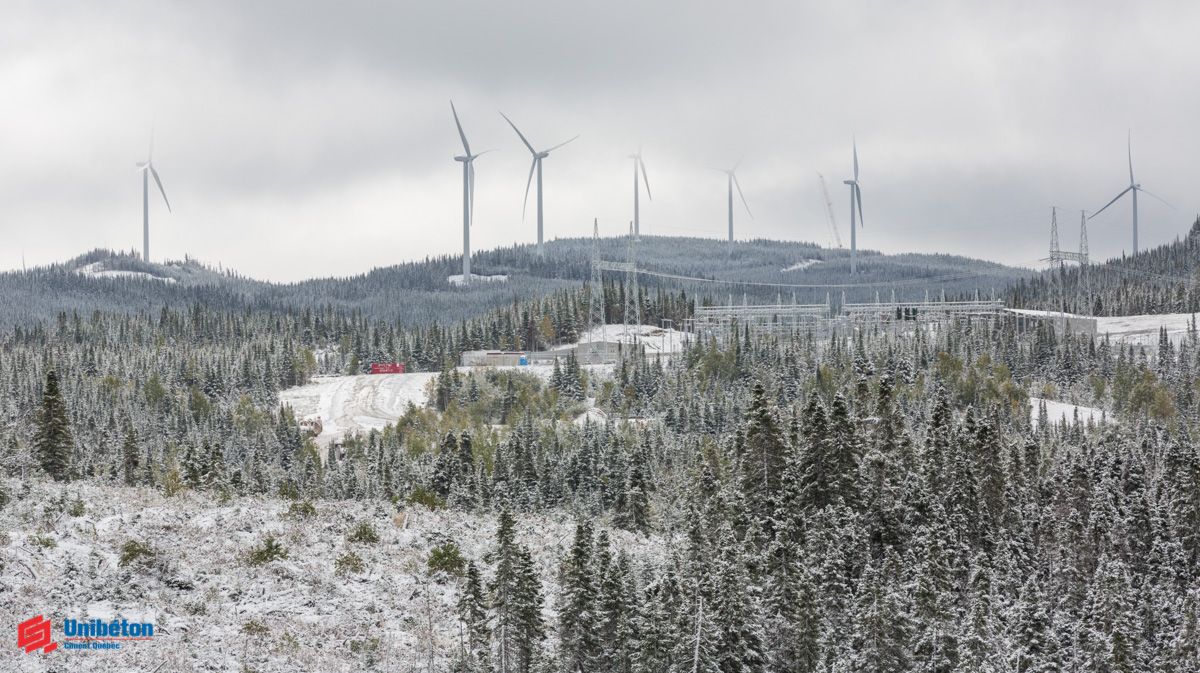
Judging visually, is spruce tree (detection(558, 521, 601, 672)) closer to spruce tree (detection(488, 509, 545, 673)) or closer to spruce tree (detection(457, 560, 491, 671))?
spruce tree (detection(488, 509, 545, 673))

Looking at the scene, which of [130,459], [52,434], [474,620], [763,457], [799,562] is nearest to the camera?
[474,620]

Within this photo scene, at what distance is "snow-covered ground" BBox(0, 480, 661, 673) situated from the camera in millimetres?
35562

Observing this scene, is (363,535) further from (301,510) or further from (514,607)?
(514,607)

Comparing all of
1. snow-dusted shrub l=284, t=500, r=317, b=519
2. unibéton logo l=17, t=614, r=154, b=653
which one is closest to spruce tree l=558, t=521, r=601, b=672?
snow-dusted shrub l=284, t=500, r=317, b=519

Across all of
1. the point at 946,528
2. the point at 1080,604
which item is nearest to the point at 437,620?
the point at 946,528

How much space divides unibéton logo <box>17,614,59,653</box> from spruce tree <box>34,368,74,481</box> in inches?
1715

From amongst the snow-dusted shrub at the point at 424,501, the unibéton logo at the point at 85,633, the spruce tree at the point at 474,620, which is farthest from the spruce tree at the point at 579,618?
the snow-dusted shrub at the point at 424,501

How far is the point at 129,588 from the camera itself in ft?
126

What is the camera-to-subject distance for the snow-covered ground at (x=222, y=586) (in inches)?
1400

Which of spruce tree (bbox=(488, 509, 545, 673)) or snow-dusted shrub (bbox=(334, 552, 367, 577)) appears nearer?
spruce tree (bbox=(488, 509, 545, 673))

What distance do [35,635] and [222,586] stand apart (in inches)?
324

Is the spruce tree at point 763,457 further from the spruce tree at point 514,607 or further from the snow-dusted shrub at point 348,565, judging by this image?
the snow-dusted shrub at point 348,565

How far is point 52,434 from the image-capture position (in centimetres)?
7419

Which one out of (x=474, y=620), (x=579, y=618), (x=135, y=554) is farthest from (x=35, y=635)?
(x=579, y=618)
